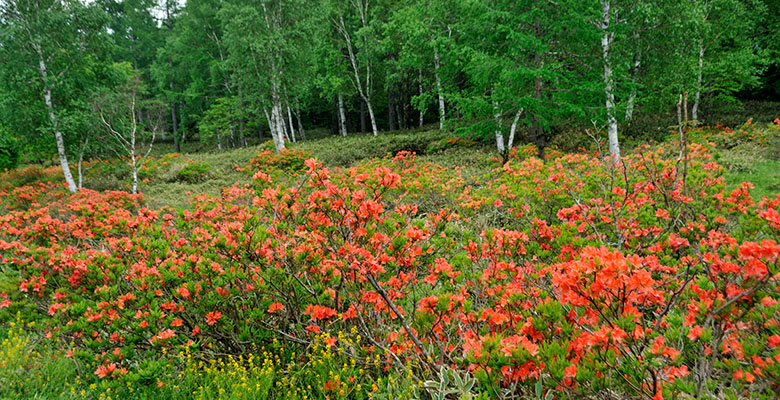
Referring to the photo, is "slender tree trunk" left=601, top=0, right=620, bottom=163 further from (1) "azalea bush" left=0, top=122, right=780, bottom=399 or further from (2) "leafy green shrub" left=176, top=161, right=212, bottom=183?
(2) "leafy green shrub" left=176, top=161, right=212, bottom=183

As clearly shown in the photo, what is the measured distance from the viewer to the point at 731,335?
6.01ft

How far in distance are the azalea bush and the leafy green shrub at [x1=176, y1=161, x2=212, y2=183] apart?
39.3 feet

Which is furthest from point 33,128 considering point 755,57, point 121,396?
point 755,57

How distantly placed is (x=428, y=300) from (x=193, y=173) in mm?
17210

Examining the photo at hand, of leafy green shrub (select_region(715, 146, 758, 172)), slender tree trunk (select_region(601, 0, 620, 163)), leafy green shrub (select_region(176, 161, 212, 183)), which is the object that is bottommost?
leafy green shrub (select_region(715, 146, 758, 172))

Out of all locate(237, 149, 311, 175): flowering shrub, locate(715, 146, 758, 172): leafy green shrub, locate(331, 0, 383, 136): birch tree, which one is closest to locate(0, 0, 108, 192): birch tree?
locate(237, 149, 311, 175): flowering shrub

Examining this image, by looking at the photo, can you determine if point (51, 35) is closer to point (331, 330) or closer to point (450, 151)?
point (450, 151)

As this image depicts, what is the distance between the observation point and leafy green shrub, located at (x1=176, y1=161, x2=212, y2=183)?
16219 mm

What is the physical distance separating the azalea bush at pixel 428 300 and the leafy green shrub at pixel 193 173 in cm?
1198

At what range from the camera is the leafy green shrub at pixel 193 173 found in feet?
53.2

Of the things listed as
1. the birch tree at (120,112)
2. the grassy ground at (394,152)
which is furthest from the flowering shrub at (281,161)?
the birch tree at (120,112)

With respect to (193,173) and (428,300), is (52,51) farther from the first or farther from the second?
(428,300)

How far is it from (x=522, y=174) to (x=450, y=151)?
30.7 feet

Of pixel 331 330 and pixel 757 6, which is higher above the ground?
pixel 757 6
